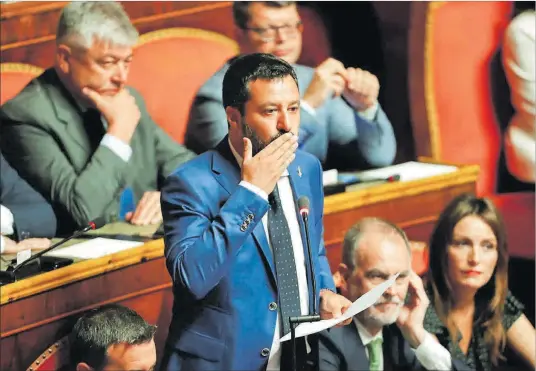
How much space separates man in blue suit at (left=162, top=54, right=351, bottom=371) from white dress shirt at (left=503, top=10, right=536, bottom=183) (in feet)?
5.91

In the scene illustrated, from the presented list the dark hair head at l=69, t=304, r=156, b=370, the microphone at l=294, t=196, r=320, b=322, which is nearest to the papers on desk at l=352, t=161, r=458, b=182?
the microphone at l=294, t=196, r=320, b=322

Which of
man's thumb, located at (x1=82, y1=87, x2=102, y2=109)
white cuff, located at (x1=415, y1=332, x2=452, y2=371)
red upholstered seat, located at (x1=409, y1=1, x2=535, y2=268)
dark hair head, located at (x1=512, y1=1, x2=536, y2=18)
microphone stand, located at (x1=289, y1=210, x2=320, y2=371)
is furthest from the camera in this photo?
dark hair head, located at (x1=512, y1=1, x2=536, y2=18)

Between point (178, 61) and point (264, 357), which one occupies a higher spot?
point (178, 61)

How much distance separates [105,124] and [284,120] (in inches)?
38.9

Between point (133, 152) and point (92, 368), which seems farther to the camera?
point (133, 152)

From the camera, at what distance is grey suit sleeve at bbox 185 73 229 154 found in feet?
14.1

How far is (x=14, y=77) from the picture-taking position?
4.03 m

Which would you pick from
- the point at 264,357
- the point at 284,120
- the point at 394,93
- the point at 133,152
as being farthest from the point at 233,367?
the point at 394,93

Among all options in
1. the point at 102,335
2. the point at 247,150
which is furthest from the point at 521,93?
the point at 102,335

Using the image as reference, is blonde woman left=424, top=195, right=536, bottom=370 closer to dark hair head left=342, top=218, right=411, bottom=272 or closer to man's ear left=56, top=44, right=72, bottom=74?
dark hair head left=342, top=218, right=411, bottom=272

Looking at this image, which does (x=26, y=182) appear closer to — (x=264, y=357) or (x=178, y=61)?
(x=178, y=61)

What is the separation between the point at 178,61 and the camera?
14.4ft

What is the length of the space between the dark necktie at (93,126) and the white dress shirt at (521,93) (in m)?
1.96

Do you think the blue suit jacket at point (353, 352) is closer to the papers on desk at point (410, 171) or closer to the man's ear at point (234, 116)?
the papers on desk at point (410, 171)
